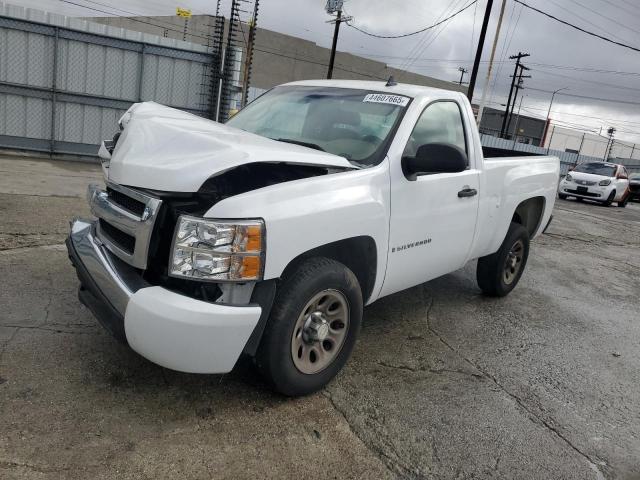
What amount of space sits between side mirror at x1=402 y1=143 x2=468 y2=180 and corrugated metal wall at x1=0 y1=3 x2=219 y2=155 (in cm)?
1090

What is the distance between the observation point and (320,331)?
9.98ft

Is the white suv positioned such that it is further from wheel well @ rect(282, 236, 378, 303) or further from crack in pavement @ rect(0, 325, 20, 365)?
crack in pavement @ rect(0, 325, 20, 365)

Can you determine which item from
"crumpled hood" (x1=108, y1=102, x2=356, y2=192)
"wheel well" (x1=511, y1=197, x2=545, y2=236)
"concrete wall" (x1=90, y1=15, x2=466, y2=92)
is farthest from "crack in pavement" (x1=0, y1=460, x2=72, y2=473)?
"concrete wall" (x1=90, y1=15, x2=466, y2=92)

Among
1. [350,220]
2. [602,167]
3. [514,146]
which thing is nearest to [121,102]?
[350,220]

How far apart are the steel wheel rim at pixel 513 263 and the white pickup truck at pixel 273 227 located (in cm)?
148

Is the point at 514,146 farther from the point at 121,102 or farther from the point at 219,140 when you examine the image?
the point at 219,140

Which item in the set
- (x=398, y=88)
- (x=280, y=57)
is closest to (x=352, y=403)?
(x=398, y=88)

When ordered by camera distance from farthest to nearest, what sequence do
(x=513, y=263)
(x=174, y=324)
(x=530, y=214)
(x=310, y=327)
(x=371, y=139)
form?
(x=530, y=214) → (x=513, y=263) → (x=371, y=139) → (x=310, y=327) → (x=174, y=324)

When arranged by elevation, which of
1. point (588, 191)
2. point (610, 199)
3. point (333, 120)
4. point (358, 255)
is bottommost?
point (610, 199)

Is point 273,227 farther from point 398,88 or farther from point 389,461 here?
point 398,88

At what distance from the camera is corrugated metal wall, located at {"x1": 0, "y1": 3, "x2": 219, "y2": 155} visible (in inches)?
451

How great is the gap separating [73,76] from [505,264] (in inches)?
419

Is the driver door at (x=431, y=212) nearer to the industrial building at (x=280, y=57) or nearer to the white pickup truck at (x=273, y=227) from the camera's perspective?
the white pickup truck at (x=273, y=227)

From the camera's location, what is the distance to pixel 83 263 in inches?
123
